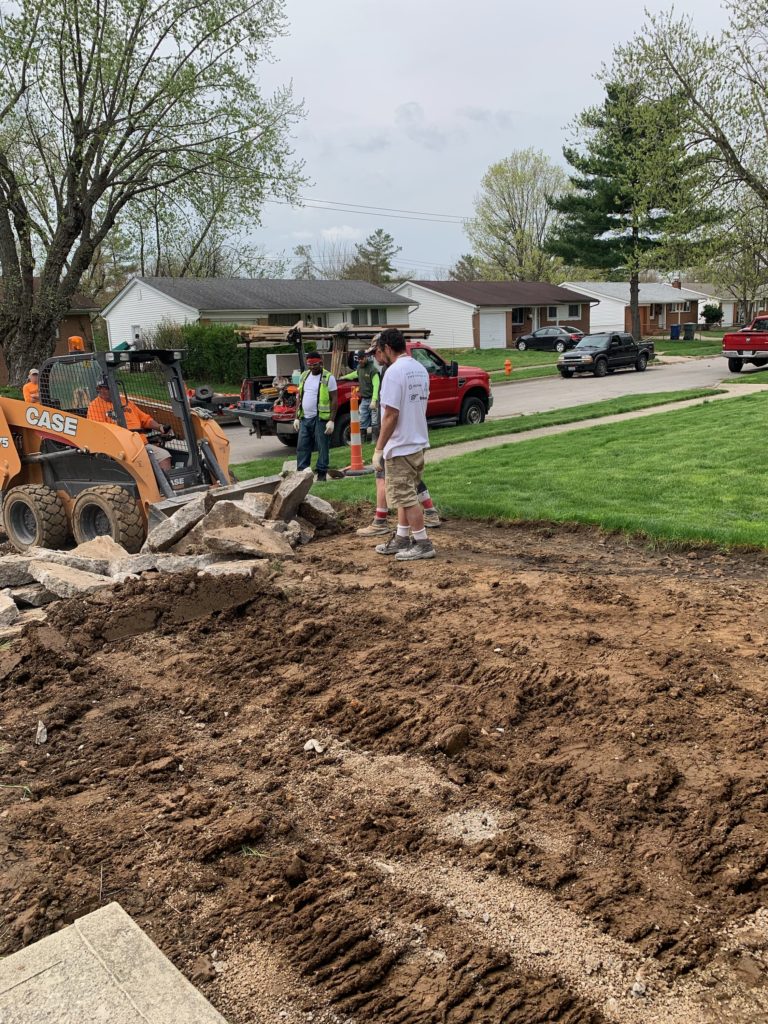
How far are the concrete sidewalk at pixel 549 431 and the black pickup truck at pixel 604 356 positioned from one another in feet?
36.4

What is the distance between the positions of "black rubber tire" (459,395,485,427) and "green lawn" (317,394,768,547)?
12.6 feet

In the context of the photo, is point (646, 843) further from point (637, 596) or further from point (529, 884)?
point (637, 596)

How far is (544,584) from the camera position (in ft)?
21.8

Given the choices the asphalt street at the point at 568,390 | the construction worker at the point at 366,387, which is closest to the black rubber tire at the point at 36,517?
the construction worker at the point at 366,387

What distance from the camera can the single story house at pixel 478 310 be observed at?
2008 inches

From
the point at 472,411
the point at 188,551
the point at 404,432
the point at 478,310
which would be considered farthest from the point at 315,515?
the point at 478,310

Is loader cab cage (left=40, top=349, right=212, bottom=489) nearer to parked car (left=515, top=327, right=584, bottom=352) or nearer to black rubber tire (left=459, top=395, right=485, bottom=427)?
black rubber tire (left=459, top=395, right=485, bottom=427)

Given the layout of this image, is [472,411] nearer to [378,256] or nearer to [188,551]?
[188,551]

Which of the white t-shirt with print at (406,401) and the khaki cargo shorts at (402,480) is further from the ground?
the white t-shirt with print at (406,401)

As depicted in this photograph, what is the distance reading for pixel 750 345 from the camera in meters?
28.4

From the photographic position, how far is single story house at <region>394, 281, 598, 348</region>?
167 ft

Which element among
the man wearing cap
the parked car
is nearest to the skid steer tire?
the man wearing cap

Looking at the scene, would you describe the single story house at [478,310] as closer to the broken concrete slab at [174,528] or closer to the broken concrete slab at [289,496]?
the broken concrete slab at [289,496]

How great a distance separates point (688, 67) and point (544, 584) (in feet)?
91.5
